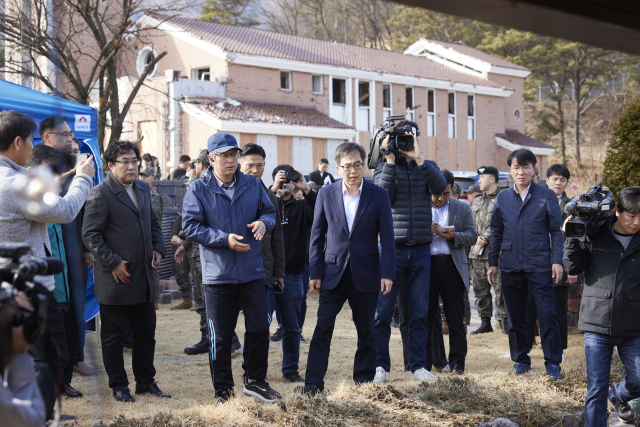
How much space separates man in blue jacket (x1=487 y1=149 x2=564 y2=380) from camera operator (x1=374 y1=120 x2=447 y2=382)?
826mm

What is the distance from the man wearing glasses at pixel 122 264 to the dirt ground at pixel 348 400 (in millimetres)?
219

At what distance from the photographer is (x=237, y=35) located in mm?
28156

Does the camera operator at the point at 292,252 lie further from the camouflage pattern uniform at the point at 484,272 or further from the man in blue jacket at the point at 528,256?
the camouflage pattern uniform at the point at 484,272

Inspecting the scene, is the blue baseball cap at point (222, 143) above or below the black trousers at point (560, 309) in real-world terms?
above

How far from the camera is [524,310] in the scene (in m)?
6.41

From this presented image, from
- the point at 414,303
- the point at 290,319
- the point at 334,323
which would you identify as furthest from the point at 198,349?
the point at 414,303

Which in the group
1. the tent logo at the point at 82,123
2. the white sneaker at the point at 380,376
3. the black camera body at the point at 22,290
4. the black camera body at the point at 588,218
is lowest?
the white sneaker at the point at 380,376

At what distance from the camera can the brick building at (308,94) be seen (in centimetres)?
2477

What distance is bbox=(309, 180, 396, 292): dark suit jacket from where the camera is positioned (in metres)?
5.42

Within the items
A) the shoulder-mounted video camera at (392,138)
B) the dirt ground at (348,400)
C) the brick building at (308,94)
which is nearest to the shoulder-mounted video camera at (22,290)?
the dirt ground at (348,400)

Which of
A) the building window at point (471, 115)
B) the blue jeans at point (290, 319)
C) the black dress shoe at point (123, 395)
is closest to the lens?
the black dress shoe at point (123, 395)

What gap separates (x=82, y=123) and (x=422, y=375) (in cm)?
447

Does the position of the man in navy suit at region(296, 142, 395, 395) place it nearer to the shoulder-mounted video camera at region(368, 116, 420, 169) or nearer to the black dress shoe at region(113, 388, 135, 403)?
the shoulder-mounted video camera at region(368, 116, 420, 169)

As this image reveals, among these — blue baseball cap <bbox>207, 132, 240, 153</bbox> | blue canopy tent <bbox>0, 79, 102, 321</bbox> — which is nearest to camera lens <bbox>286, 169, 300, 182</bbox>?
blue baseball cap <bbox>207, 132, 240, 153</bbox>
